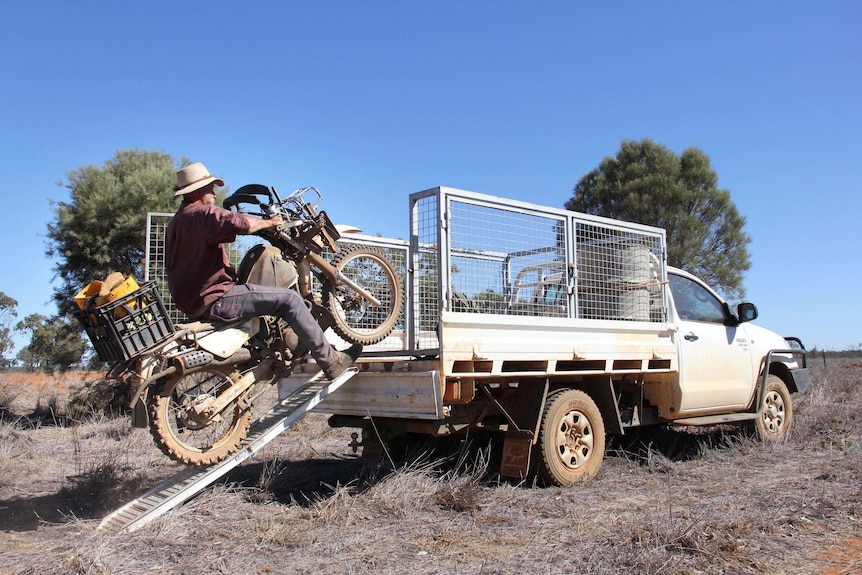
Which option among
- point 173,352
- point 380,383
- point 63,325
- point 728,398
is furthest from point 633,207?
point 173,352

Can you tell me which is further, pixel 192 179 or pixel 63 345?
pixel 63 345

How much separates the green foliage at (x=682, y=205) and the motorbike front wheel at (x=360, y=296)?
1553cm

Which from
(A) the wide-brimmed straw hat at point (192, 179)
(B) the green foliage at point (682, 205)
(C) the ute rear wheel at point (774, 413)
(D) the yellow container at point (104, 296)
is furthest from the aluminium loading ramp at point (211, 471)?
(B) the green foliage at point (682, 205)

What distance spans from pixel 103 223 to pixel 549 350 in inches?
373

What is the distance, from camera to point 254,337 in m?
5.70

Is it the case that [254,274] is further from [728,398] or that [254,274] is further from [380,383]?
[728,398]

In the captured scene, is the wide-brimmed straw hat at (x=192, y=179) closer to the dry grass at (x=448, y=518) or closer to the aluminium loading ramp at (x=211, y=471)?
the aluminium loading ramp at (x=211, y=471)

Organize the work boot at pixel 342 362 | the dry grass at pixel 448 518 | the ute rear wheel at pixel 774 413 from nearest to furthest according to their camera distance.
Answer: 1. the dry grass at pixel 448 518
2. the work boot at pixel 342 362
3. the ute rear wheel at pixel 774 413

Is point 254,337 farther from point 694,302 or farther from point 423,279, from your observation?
point 694,302

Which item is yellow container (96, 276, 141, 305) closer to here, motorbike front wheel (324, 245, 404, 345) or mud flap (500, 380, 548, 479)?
motorbike front wheel (324, 245, 404, 345)

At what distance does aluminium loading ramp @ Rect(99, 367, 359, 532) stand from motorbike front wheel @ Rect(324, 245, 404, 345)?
0.36 meters

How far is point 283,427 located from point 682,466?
4200mm

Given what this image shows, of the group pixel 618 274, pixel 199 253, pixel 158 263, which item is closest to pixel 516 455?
pixel 618 274

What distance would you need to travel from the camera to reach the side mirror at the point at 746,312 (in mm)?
8398
